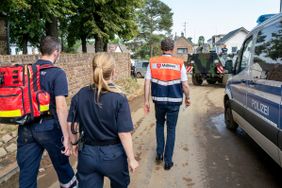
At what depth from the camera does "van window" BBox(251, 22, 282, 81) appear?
12.8 feet

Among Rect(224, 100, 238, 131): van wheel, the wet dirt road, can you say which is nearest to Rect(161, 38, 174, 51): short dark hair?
the wet dirt road

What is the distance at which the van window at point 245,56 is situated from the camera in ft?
17.9

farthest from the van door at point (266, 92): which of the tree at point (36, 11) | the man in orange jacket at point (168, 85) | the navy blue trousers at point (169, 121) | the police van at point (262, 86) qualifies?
the tree at point (36, 11)

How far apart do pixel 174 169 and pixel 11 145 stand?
315cm

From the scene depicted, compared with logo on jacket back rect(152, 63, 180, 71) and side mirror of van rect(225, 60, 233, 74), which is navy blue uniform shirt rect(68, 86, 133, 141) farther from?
side mirror of van rect(225, 60, 233, 74)

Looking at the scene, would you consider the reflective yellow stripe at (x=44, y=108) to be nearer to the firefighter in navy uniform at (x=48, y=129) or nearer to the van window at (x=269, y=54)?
the firefighter in navy uniform at (x=48, y=129)

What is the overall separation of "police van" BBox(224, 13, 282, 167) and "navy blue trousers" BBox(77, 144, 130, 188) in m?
2.01

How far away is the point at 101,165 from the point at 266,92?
260cm

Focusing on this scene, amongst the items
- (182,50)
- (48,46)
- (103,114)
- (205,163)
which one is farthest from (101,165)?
(182,50)

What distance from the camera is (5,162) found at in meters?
5.08

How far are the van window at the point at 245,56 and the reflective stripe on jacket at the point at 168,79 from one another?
1.58 metres

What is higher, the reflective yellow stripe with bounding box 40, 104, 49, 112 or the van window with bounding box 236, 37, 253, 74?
the van window with bounding box 236, 37, 253, 74

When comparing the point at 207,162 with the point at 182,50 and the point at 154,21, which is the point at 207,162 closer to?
the point at 154,21

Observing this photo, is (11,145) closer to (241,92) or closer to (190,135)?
(190,135)
